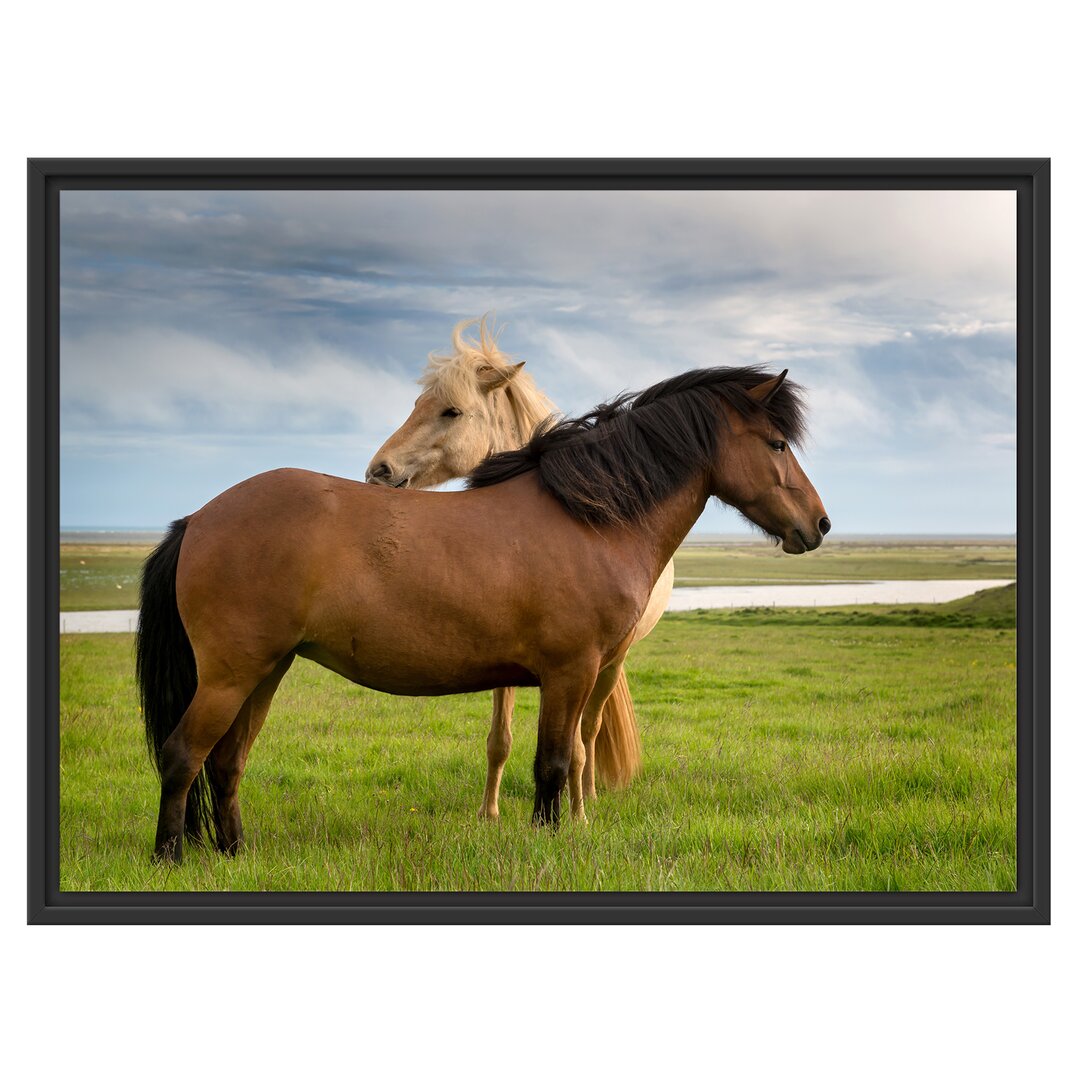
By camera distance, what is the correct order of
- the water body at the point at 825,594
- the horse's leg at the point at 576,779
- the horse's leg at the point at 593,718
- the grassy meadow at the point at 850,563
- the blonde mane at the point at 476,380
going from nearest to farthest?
1. the horse's leg at the point at 576,779
2. the horse's leg at the point at 593,718
3. the blonde mane at the point at 476,380
4. the grassy meadow at the point at 850,563
5. the water body at the point at 825,594

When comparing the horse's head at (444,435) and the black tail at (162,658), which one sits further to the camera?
the horse's head at (444,435)

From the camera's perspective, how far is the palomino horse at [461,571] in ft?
12.3

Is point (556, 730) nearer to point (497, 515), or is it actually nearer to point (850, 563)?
point (497, 515)

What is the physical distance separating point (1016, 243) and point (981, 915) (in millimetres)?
2798

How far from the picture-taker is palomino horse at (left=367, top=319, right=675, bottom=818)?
4801 mm

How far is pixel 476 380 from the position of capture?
5.02 meters

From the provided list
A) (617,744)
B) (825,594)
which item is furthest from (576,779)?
(825,594)

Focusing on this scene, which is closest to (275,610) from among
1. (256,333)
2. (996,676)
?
(256,333)

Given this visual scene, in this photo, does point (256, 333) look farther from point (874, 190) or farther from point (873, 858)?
point (873, 858)

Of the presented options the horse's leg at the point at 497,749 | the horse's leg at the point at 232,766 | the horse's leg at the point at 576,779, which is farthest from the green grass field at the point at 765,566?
the horse's leg at the point at 497,749

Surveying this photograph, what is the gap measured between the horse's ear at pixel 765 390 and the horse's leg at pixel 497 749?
192cm

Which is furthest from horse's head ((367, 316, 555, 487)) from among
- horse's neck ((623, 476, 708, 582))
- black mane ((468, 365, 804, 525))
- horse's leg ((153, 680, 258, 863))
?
horse's leg ((153, 680, 258, 863))

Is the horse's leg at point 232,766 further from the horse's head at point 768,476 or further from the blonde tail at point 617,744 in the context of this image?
the horse's head at point 768,476

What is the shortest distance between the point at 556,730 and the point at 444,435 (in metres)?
1.78
